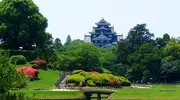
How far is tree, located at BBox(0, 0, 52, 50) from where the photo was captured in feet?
166

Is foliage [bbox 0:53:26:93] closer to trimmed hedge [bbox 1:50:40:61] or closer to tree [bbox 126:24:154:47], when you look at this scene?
trimmed hedge [bbox 1:50:40:61]

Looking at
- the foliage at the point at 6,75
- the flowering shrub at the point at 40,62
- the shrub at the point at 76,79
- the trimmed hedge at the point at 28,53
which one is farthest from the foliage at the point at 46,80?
the foliage at the point at 6,75

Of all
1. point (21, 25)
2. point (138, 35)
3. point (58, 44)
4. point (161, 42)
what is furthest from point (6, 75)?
point (58, 44)

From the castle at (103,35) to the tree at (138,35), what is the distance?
31137mm

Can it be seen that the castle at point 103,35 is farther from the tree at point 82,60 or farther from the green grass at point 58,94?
the green grass at point 58,94

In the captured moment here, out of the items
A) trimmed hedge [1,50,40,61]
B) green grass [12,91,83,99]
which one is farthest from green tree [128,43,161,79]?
green grass [12,91,83,99]

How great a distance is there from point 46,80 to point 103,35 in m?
75.7

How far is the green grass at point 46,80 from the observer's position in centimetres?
3831

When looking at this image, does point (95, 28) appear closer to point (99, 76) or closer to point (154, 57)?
point (154, 57)

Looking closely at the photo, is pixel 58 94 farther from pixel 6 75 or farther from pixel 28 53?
pixel 28 53

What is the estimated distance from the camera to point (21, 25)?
50.1 meters

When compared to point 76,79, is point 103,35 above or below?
above

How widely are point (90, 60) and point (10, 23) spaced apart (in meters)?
11.5

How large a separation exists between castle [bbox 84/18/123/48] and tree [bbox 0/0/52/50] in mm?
63099
